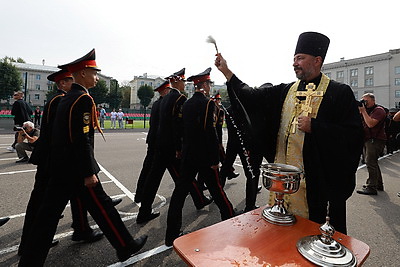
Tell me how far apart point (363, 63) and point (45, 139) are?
268 feet

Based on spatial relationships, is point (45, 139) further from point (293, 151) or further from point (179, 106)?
point (293, 151)

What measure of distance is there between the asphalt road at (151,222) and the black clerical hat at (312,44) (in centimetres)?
102

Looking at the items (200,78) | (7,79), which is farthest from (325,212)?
(7,79)

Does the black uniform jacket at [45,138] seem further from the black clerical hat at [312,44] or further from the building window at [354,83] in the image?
the building window at [354,83]

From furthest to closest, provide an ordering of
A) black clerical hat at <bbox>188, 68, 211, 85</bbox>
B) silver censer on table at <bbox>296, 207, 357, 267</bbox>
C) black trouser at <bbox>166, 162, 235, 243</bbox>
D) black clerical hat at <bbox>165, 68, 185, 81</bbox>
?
black clerical hat at <bbox>165, 68, 185, 81</bbox> → black clerical hat at <bbox>188, 68, 211, 85</bbox> → black trouser at <bbox>166, 162, 235, 243</bbox> → silver censer on table at <bbox>296, 207, 357, 267</bbox>

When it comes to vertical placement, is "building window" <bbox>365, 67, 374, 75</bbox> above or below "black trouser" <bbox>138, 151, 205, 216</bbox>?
above

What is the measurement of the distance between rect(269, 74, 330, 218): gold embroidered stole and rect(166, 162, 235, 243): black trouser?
1.15 meters

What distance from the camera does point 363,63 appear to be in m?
66.7

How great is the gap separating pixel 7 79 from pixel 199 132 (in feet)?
145

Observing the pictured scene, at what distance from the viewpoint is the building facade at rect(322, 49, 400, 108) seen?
61906mm

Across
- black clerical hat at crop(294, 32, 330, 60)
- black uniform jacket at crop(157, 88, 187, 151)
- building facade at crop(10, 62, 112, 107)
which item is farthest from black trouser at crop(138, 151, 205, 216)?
building facade at crop(10, 62, 112, 107)

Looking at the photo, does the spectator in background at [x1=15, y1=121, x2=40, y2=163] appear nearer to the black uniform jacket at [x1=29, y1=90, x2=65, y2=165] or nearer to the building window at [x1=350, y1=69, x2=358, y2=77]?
the black uniform jacket at [x1=29, y1=90, x2=65, y2=165]


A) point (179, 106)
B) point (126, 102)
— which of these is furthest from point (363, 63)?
point (179, 106)

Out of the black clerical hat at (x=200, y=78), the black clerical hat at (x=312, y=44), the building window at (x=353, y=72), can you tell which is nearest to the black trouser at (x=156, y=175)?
the black clerical hat at (x=200, y=78)
